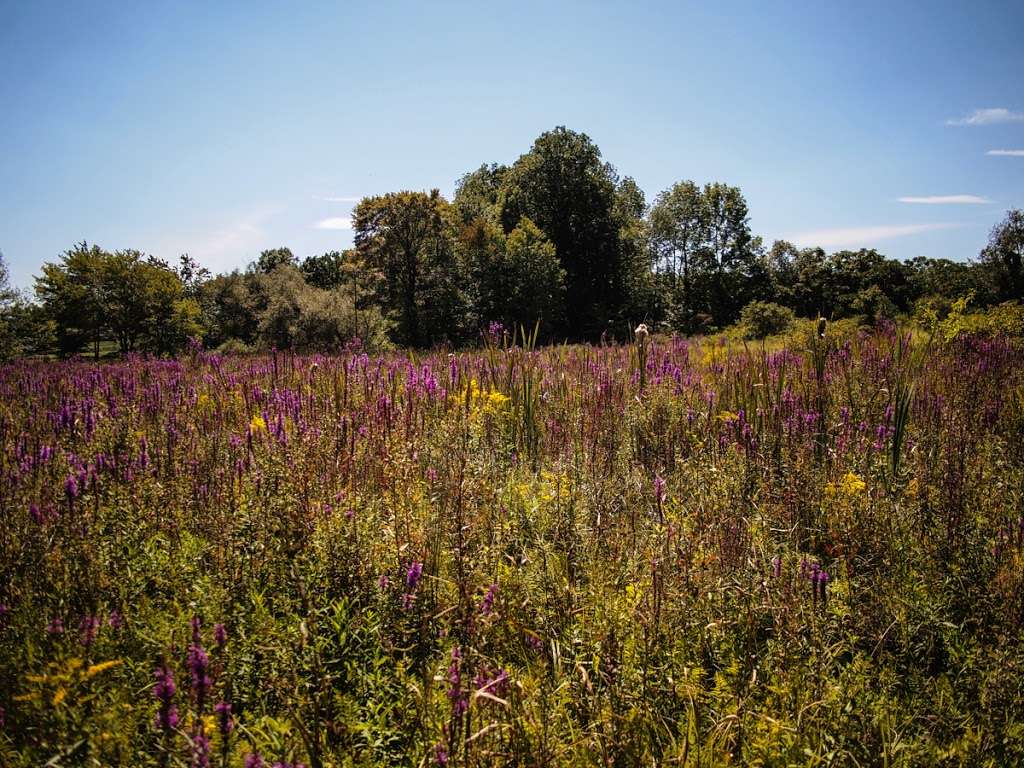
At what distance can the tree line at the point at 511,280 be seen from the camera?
26.9m

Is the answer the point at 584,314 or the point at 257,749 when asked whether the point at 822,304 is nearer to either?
the point at 584,314

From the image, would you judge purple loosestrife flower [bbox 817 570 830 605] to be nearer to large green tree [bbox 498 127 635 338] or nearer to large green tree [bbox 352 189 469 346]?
large green tree [bbox 352 189 469 346]

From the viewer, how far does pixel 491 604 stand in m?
1.88

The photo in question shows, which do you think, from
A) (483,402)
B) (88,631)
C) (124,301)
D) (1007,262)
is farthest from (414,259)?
(1007,262)

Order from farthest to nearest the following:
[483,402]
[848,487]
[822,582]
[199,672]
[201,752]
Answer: [483,402]
[848,487]
[822,582]
[199,672]
[201,752]

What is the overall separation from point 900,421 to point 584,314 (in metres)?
37.8

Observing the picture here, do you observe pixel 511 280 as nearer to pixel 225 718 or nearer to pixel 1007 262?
pixel 225 718

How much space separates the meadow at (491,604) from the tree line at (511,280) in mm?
6255

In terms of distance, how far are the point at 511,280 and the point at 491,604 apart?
31.7m

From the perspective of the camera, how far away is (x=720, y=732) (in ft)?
5.93

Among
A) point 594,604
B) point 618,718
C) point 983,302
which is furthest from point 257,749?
point 983,302

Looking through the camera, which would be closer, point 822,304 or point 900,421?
point 900,421

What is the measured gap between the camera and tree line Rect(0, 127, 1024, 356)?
2688cm

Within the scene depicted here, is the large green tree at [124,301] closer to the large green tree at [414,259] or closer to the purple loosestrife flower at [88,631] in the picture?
the large green tree at [414,259]
